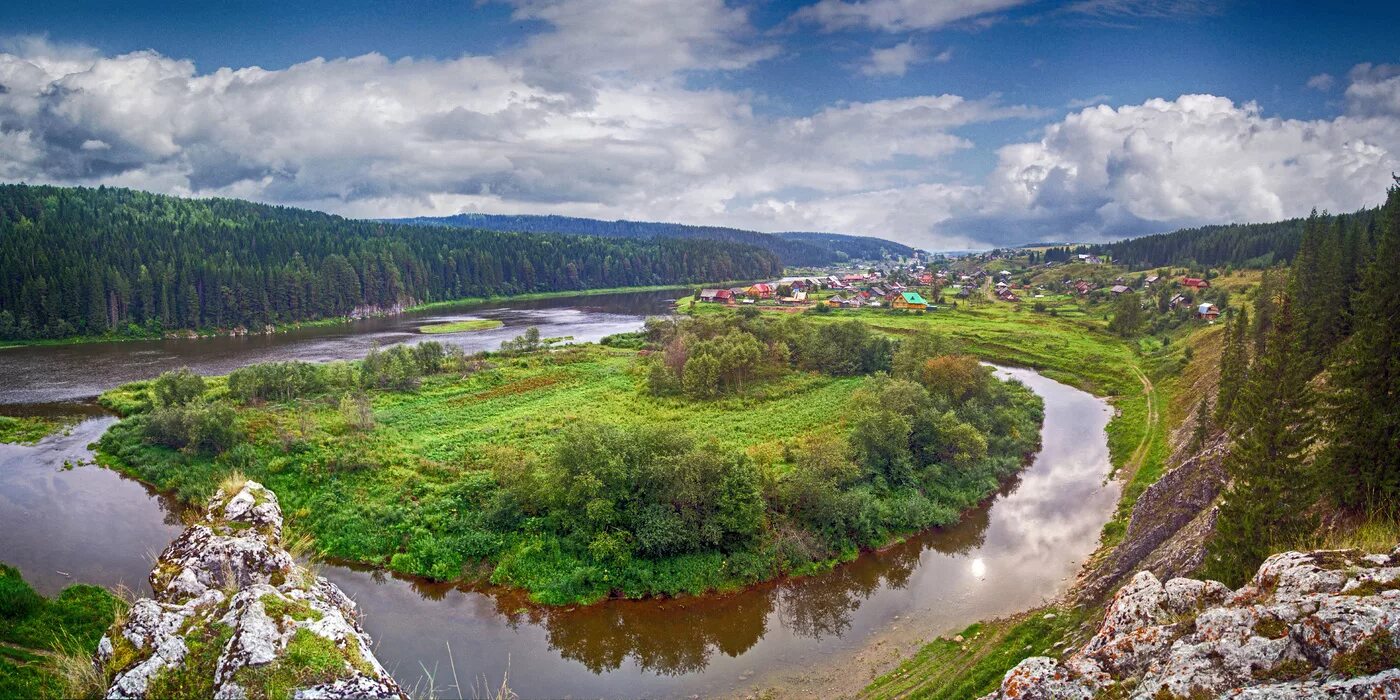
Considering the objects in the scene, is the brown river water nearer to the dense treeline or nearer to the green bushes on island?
the green bushes on island

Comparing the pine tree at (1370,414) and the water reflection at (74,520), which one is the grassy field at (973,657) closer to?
the pine tree at (1370,414)

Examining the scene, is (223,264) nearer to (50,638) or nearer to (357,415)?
(357,415)

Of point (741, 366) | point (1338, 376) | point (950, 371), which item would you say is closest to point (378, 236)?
point (741, 366)

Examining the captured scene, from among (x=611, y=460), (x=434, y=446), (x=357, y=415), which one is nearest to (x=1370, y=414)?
(x=611, y=460)

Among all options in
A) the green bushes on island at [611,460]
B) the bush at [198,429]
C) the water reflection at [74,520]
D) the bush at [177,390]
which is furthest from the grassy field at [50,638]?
the bush at [177,390]

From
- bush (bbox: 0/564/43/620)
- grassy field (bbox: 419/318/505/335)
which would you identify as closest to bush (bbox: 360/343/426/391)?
bush (bbox: 0/564/43/620)

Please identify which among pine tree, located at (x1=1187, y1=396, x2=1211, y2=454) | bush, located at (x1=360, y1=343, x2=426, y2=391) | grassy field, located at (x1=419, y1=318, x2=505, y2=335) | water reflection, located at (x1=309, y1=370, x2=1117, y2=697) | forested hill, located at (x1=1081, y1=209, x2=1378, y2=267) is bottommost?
water reflection, located at (x1=309, y1=370, x2=1117, y2=697)

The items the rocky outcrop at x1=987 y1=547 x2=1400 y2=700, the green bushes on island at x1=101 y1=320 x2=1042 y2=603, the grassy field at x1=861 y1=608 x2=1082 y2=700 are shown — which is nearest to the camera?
the rocky outcrop at x1=987 y1=547 x2=1400 y2=700
